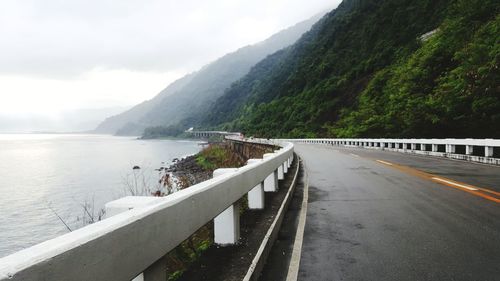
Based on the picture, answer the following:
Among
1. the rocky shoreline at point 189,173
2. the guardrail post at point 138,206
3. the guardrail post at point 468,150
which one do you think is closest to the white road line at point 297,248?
the guardrail post at point 138,206

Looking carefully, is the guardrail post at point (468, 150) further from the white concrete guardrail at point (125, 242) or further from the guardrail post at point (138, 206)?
the guardrail post at point (138, 206)

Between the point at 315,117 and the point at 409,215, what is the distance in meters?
75.2

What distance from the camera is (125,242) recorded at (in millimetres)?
2410

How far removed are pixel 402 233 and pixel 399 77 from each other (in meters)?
50.9

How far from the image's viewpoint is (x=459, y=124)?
96.2ft

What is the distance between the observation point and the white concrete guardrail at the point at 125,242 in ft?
5.84

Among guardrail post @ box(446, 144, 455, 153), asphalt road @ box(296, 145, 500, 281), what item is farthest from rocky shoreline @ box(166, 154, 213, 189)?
guardrail post @ box(446, 144, 455, 153)

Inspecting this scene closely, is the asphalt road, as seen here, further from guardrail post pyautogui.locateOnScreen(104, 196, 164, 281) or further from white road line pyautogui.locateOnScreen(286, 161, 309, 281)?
guardrail post pyautogui.locateOnScreen(104, 196, 164, 281)

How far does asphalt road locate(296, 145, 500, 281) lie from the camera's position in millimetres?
4520

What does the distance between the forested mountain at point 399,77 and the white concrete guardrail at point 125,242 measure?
84.9ft

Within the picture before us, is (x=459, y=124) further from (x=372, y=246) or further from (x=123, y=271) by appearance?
(x=123, y=271)

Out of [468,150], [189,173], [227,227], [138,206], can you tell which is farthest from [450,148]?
[189,173]

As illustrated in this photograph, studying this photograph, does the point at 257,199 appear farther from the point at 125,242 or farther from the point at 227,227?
the point at 125,242

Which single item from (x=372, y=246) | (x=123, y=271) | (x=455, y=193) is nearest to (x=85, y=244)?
(x=123, y=271)
